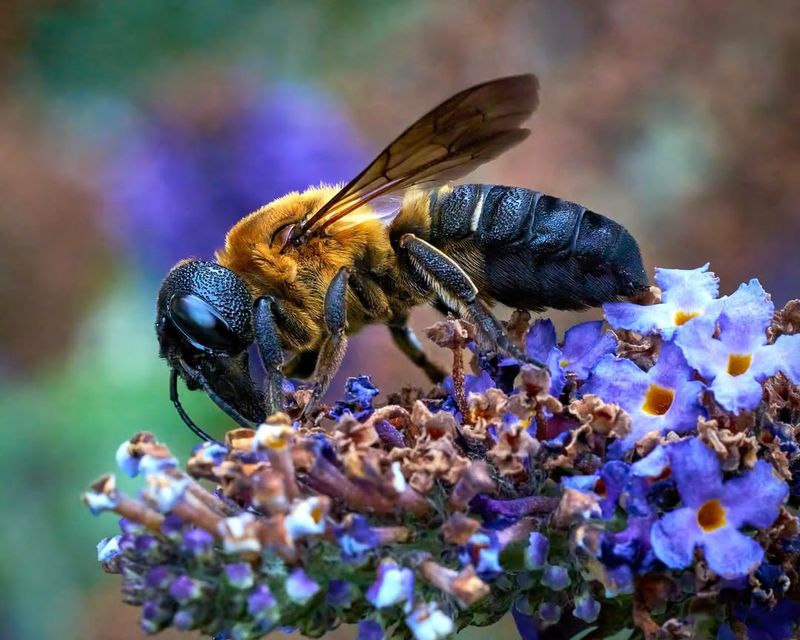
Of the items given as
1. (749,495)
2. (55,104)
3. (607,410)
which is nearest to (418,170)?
(607,410)

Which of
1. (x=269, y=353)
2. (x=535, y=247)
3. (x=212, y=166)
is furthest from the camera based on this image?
(x=212, y=166)

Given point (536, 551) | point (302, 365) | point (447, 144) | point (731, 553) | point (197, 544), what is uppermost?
point (447, 144)

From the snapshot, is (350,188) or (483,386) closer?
(483,386)

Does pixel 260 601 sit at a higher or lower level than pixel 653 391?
lower

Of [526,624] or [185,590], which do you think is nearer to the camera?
[185,590]

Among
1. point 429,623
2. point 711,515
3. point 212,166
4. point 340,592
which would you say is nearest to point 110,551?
point 340,592

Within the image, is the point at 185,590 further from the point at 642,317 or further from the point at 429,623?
the point at 642,317

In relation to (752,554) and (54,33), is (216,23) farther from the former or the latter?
(752,554)
